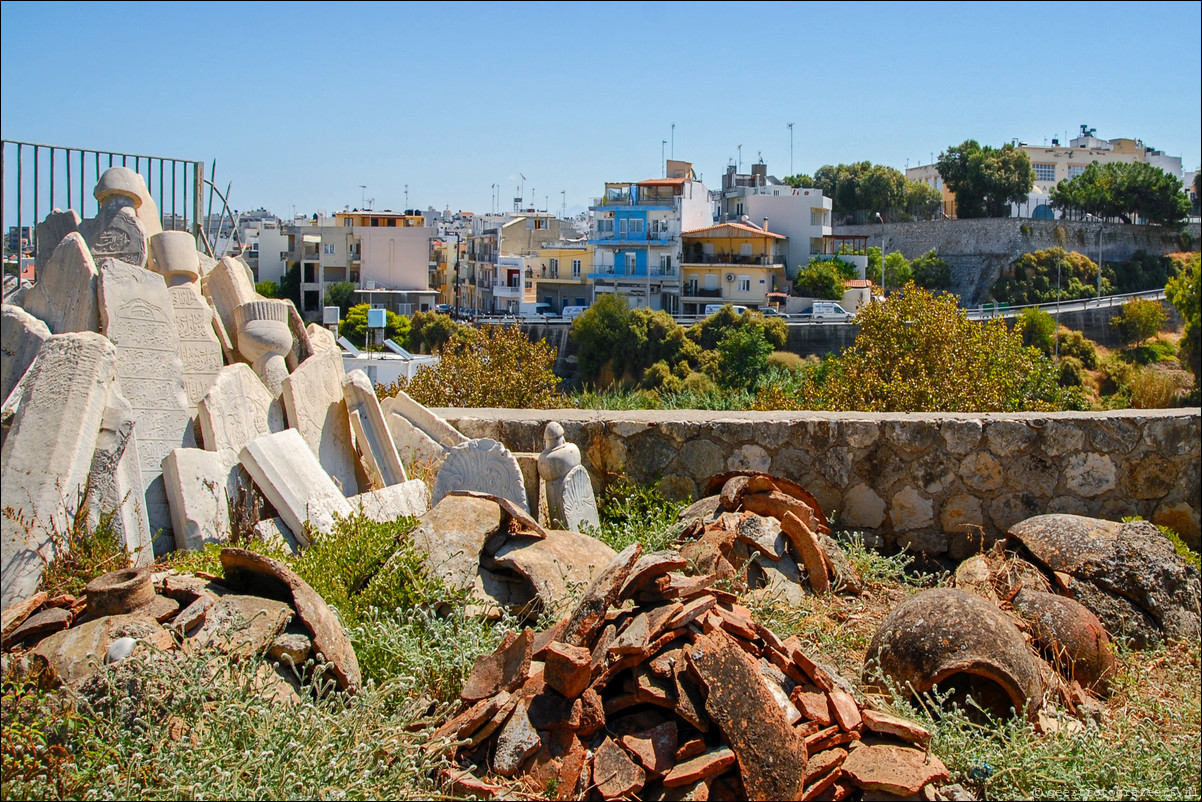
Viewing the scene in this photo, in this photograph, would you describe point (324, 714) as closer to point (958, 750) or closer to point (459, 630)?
point (459, 630)

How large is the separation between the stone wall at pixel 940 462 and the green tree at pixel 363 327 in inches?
1531

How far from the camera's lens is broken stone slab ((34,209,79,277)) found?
5523 millimetres

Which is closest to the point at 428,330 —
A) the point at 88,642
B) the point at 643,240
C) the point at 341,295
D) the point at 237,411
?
the point at 341,295

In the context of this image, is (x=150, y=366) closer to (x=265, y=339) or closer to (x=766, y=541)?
(x=265, y=339)

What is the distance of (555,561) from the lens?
173 inches

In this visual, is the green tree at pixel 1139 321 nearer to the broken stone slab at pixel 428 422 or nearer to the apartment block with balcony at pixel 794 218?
the apartment block with balcony at pixel 794 218

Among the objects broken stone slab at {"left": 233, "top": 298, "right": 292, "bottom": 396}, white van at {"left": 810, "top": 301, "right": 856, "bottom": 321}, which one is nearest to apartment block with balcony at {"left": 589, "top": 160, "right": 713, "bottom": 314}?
white van at {"left": 810, "top": 301, "right": 856, "bottom": 321}

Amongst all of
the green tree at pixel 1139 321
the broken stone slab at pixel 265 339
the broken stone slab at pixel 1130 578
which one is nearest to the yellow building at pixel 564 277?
the green tree at pixel 1139 321

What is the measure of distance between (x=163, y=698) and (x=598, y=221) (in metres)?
59.4

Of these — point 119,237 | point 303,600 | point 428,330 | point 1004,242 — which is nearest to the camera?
point 303,600

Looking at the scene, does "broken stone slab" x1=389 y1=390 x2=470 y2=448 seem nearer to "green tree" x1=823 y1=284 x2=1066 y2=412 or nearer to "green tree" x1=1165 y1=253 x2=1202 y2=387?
"green tree" x1=823 y1=284 x2=1066 y2=412

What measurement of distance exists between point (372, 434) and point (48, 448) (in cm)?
164

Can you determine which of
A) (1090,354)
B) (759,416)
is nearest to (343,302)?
(1090,354)

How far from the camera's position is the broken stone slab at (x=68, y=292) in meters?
4.74
